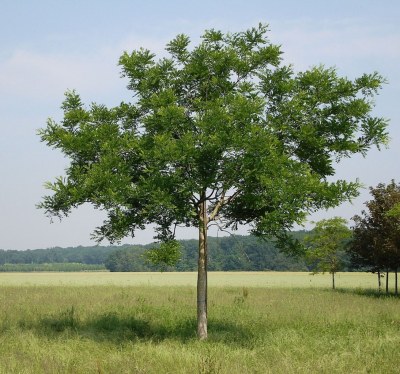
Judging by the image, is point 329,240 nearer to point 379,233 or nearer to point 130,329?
point 379,233

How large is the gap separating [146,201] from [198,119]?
320 centimetres

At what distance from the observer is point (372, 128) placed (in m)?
16.9

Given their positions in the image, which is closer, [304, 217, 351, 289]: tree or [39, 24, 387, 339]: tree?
[39, 24, 387, 339]: tree

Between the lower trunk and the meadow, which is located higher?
the lower trunk

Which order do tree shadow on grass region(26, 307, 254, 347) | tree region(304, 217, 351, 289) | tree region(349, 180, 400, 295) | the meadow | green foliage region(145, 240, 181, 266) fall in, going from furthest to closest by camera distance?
tree region(304, 217, 351, 289) → tree region(349, 180, 400, 295) → tree shadow on grass region(26, 307, 254, 347) → green foliage region(145, 240, 181, 266) → the meadow

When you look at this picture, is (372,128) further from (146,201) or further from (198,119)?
(146,201)

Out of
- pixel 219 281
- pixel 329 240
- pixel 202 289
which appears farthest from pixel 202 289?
pixel 219 281

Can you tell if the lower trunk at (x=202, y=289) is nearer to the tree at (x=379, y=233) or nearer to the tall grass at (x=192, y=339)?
Answer: the tall grass at (x=192, y=339)

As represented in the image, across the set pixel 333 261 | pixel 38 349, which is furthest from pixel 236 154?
pixel 333 261

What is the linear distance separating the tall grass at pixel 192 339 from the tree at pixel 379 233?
36.7ft

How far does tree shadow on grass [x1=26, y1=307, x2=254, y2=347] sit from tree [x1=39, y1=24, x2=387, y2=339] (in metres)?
1.75

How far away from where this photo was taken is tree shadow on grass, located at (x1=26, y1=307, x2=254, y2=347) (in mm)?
17703

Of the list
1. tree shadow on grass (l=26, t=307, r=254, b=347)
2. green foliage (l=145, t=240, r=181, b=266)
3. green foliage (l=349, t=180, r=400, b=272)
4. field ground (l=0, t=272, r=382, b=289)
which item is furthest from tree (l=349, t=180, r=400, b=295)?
green foliage (l=145, t=240, r=181, b=266)

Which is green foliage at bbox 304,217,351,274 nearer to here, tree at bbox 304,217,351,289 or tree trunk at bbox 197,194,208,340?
tree at bbox 304,217,351,289
